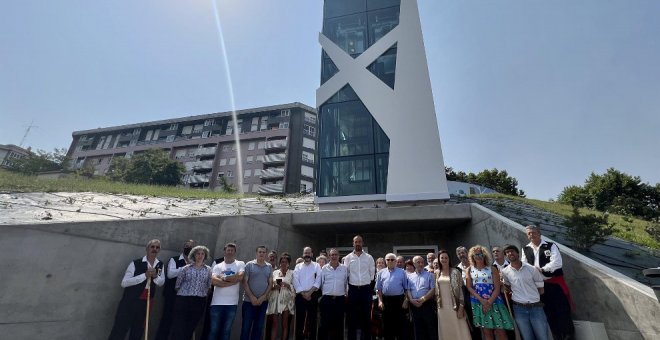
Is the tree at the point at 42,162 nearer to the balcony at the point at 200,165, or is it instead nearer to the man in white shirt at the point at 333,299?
the balcony at the point at 200,165

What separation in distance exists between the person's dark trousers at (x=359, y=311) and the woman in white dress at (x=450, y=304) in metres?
1.16

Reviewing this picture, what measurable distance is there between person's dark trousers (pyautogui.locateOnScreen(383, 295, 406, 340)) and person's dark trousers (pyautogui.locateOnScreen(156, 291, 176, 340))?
3.62 metres

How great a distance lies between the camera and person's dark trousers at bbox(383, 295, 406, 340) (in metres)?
4.95

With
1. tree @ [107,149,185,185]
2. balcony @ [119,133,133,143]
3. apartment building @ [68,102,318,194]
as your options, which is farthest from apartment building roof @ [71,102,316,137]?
tree @ [107,149,185,185]

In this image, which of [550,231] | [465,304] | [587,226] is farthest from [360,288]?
[550,231]

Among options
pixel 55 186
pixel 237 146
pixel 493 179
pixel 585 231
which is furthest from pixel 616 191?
pixel 237 146

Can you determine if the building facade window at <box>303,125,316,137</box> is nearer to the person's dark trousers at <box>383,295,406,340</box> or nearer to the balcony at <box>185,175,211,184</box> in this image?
the balcony at <box>185,175,211,184</box>

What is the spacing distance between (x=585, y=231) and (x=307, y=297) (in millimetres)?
5839

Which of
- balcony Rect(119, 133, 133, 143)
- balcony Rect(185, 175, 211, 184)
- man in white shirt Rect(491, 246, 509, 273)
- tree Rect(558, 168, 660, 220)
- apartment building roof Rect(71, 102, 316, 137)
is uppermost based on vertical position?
apartment building roof Rect(71, 102, 316, 137)

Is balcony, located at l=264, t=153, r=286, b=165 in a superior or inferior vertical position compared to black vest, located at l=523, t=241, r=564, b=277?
superior

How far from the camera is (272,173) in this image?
147 ft

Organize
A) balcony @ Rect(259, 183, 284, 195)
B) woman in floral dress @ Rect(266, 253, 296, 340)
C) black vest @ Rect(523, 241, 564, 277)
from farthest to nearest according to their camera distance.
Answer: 1. balcony @ Rect(259, 183, 284, 195)
2. woman in floral dress @ Rect(266, 253, 296, 340)
3. black vest @ Rect(523, 241, 564, 277)

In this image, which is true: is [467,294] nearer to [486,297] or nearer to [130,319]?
[486,297]

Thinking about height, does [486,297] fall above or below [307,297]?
above
